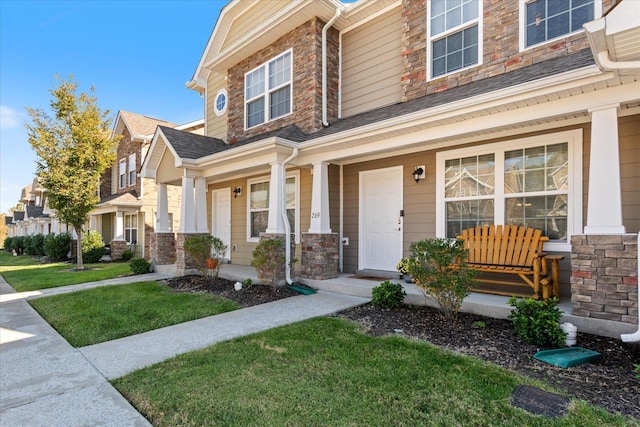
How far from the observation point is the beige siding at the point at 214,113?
1079 centimetres

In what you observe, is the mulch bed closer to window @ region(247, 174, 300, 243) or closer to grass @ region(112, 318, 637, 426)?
grass @ region(112, 318, 637, 426)

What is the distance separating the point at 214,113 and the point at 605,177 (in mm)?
10352

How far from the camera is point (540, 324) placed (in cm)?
354

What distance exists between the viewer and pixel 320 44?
7.70m

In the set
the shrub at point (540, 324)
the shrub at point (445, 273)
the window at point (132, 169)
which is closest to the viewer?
the shrub at point (540, 324)

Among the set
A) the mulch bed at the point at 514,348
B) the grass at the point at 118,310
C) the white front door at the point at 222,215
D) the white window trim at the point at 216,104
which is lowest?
the grass at the point at 118,310

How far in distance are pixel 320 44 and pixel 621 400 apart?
7640 mm

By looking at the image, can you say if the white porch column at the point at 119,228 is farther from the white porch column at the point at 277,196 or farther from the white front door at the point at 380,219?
the white front door at the point at 380,219

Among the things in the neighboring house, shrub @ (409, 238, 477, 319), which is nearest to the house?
shrub @ (409, 238, 477, 319)

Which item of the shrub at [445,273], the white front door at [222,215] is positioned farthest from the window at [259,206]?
the shrub at [445,273]

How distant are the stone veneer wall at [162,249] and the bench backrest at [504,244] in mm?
8280

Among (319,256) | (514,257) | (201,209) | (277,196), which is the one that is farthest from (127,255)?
(514,257)

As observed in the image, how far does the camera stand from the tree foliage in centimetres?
1127

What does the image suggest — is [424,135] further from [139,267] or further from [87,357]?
[139,267]
